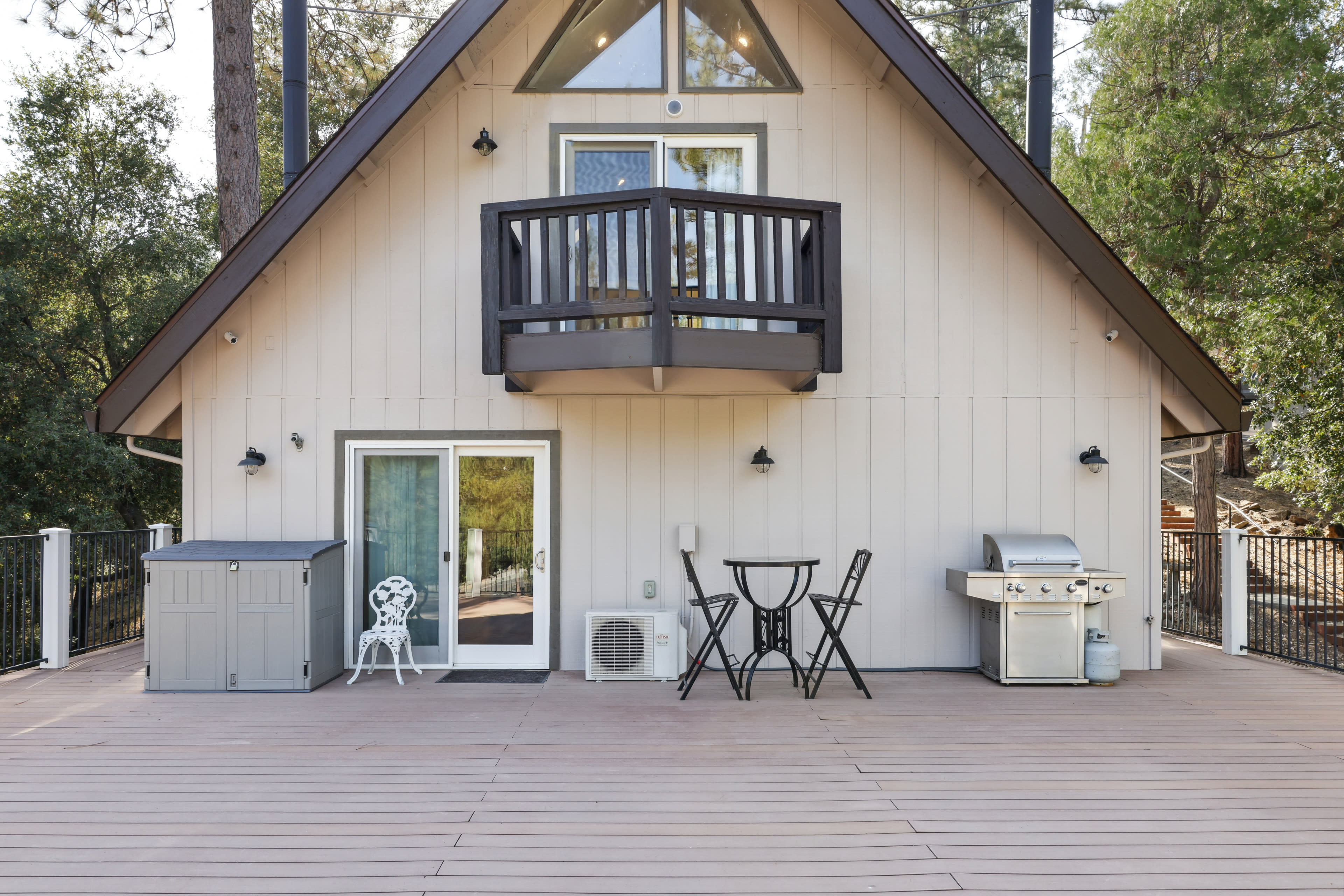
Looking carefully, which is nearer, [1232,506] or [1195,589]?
[1195,589]

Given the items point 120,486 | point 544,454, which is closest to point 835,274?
point 544,454

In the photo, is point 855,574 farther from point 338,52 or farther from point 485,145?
point 338,52

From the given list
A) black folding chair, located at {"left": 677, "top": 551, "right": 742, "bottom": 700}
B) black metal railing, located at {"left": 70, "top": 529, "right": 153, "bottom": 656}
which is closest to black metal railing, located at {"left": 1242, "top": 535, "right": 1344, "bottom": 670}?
black folding chair, located at {"left": 677, "top": 551, "right": 742, "bottom": 700}

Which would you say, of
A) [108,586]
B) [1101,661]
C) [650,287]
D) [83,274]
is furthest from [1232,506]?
[83,274]

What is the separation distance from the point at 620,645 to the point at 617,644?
0.07ft

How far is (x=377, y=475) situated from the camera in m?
6.36

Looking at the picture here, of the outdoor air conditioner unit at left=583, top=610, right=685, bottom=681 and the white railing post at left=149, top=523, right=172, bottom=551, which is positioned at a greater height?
the white railing post at left=149, top=523, right=172, bottom=551

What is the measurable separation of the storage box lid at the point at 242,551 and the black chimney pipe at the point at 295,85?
3164 mm

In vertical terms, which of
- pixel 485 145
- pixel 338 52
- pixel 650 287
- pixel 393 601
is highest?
pixel 338 52

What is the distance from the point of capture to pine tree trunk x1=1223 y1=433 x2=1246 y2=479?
17469 mm

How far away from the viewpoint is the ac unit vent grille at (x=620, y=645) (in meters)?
5.98

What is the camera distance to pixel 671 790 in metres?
3.89

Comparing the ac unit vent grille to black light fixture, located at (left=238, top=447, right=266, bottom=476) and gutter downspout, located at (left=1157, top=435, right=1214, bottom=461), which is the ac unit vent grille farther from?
gutter downspout, located at (left=1157, top=435, right=1214, bottom=461)

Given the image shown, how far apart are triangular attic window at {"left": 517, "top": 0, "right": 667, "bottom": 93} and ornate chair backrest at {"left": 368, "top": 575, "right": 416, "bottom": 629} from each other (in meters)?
3.92
